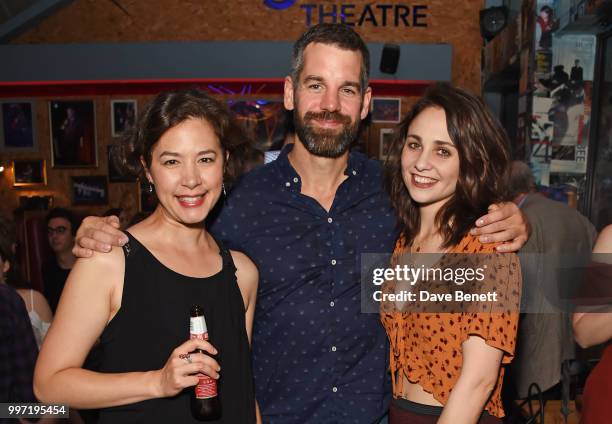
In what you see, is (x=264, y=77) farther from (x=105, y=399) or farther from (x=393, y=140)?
(x=105, y=399)

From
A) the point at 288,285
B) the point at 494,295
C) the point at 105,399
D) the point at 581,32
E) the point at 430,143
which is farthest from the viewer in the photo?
the point at 581,32

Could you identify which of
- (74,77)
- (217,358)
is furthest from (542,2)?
(74,77)

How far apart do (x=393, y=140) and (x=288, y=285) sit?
27.1 inches

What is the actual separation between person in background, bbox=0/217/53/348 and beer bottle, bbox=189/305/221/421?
66.1 inches

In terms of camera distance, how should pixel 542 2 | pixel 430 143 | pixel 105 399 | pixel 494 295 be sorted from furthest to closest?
pixel 542 2 → pixel 430 143 → pixel 494 295 → pixel 105 399

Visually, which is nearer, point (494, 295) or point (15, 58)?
point (494, 295)

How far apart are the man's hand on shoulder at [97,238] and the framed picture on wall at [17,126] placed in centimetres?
754

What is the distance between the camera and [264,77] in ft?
25.3

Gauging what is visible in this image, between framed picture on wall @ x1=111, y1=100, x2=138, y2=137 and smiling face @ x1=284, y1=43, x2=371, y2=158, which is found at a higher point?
framed picture on wall @ x1=111, y1=100, x2=138, y2=137

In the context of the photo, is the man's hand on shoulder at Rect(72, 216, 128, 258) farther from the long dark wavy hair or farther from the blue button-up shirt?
the long dark wavy hair

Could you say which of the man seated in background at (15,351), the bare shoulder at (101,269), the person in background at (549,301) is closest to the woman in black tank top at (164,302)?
the bare shoulder at (101,269)

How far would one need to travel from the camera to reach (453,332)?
5.54 feet

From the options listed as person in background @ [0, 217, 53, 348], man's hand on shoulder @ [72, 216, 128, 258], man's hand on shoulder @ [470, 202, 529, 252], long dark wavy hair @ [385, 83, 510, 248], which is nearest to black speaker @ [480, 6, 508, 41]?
long dark wavy hair @ [385, 83, 510, 248]

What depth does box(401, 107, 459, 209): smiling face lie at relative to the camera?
5.99 feet
